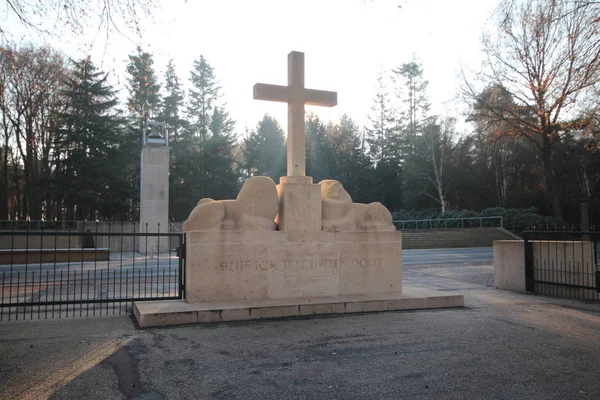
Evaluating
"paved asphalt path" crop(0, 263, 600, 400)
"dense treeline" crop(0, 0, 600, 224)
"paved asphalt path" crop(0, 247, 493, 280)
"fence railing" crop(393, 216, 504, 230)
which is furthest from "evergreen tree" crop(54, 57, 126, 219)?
"paved asphalt path" crop(0, 263, 600, 400)

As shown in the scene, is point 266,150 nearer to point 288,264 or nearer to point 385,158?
point 385,158

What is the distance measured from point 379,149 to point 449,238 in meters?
Result: 22.8

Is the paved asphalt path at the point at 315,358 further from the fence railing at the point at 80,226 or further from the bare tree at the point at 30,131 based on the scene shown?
the bare tree at the point at 30,131

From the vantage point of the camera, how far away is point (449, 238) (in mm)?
30844

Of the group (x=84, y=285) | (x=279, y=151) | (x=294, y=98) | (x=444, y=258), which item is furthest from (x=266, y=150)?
(x=294, y=98)

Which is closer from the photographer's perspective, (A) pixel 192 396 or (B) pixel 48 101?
(A) pixel 192 396

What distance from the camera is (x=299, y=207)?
316 inches

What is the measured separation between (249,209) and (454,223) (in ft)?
105

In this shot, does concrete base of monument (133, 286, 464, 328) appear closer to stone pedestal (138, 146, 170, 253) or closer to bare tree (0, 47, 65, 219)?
stone pedestal (138, 146, 170, 253)

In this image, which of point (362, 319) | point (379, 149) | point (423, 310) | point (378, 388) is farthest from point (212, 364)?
point (379, 149)

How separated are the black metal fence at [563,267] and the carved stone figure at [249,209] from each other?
5.50 m

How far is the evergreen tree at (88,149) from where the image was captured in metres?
33.5

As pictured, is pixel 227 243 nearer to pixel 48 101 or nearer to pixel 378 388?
pixel 378 388

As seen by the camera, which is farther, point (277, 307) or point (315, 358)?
point (277, 307)
